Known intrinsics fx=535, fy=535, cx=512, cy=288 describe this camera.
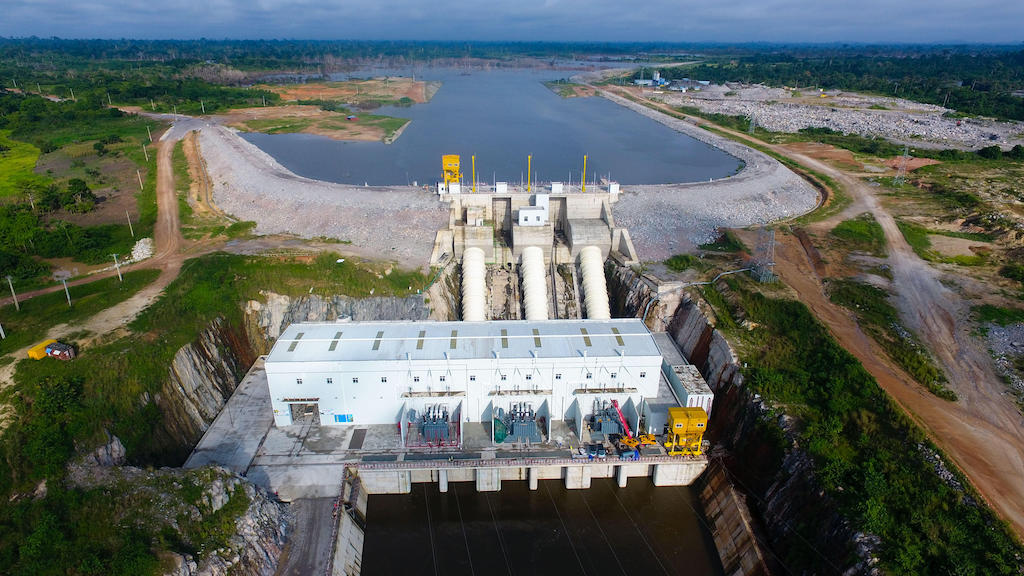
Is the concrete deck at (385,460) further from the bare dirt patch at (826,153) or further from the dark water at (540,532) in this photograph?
the bare dirt patch at (826,153)

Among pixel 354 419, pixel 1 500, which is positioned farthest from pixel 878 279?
pixel 1 500

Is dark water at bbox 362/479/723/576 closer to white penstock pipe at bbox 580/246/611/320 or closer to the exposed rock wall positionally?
the exposed rock wall

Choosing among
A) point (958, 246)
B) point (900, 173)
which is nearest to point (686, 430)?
point (958, 246)

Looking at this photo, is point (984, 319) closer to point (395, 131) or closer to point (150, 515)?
point (150, 515)

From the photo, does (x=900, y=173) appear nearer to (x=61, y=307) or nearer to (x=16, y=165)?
(x=61, y=307)

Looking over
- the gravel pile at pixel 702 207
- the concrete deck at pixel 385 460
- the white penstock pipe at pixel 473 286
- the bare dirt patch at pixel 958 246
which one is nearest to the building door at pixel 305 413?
the concrete deck at pixel 385 460
